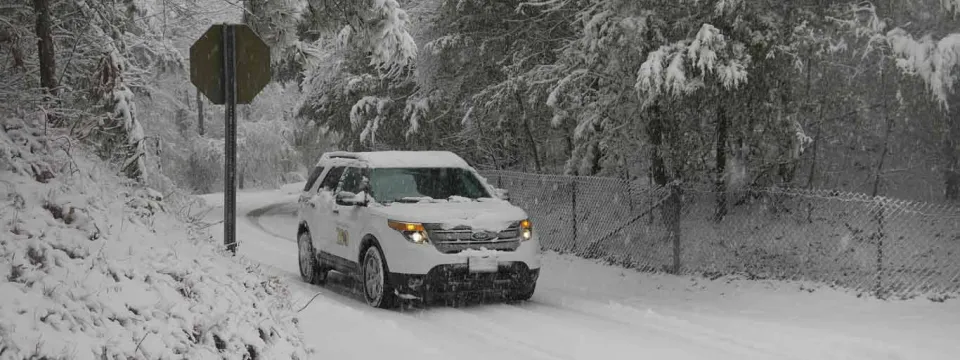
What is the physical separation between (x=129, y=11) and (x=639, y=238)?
26.0 ft

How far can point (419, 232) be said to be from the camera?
30.9 ft

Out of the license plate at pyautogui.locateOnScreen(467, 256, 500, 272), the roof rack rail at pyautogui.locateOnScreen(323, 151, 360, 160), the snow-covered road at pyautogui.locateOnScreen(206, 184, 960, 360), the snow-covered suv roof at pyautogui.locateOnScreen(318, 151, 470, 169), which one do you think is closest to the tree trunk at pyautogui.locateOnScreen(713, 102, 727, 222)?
the snow-covered road at pyautogui.locateOnScreen(206, 184, 960, 360)

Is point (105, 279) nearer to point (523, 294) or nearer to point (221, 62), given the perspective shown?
point (221, 62)

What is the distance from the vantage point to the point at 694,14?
11.4 metres

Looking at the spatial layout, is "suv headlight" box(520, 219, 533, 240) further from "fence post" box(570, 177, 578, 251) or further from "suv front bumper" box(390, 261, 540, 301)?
"fence post" box(570, 177, 578, 251)

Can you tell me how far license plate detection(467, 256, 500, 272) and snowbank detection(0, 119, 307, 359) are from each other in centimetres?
252

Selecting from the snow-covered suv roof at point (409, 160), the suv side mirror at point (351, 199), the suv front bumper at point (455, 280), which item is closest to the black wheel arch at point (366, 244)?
the suv side mirror at point (351, 199)

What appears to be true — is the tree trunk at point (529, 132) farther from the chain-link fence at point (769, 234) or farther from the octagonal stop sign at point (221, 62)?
the octagonal stop sign at point (221, 62)

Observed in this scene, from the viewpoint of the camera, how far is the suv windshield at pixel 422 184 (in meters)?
10.5

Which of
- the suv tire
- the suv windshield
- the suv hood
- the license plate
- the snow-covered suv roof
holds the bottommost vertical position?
the suv tire

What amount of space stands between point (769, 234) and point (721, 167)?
1503 millimetres

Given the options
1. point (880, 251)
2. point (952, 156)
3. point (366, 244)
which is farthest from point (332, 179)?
point (952, 156)

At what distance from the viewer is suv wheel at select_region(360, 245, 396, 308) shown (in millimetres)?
9641

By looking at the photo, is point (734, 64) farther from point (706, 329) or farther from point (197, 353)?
point (197, 353)
